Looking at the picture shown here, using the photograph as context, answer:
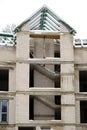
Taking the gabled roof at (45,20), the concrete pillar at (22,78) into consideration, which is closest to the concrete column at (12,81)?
the concrete pillar at (22,78)

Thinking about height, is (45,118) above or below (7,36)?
below

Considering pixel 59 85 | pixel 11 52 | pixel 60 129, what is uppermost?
pixel 11 52

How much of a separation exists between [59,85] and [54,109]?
3424 millimetres

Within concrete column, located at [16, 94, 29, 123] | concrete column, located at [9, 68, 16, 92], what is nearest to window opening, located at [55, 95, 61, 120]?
concrete column, located at [16, 94, 29, 123]

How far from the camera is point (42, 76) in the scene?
4272cm

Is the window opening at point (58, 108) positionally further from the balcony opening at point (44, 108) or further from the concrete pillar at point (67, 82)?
the concrete pillar at point (67, 82)

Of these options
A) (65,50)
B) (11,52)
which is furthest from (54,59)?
(11,52)

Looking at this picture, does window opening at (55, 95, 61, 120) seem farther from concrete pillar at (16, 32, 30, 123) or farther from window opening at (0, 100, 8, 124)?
window opening at (0, 100, 8, 124)

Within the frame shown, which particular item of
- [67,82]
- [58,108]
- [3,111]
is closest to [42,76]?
[67,82]

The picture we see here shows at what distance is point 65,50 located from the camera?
1672 inches

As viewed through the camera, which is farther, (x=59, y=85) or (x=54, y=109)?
(x=59, y=85)

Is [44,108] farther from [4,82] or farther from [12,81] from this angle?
[4,82]

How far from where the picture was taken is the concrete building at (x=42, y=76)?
135 ft

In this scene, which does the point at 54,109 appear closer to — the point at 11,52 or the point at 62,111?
the point at 62,111
